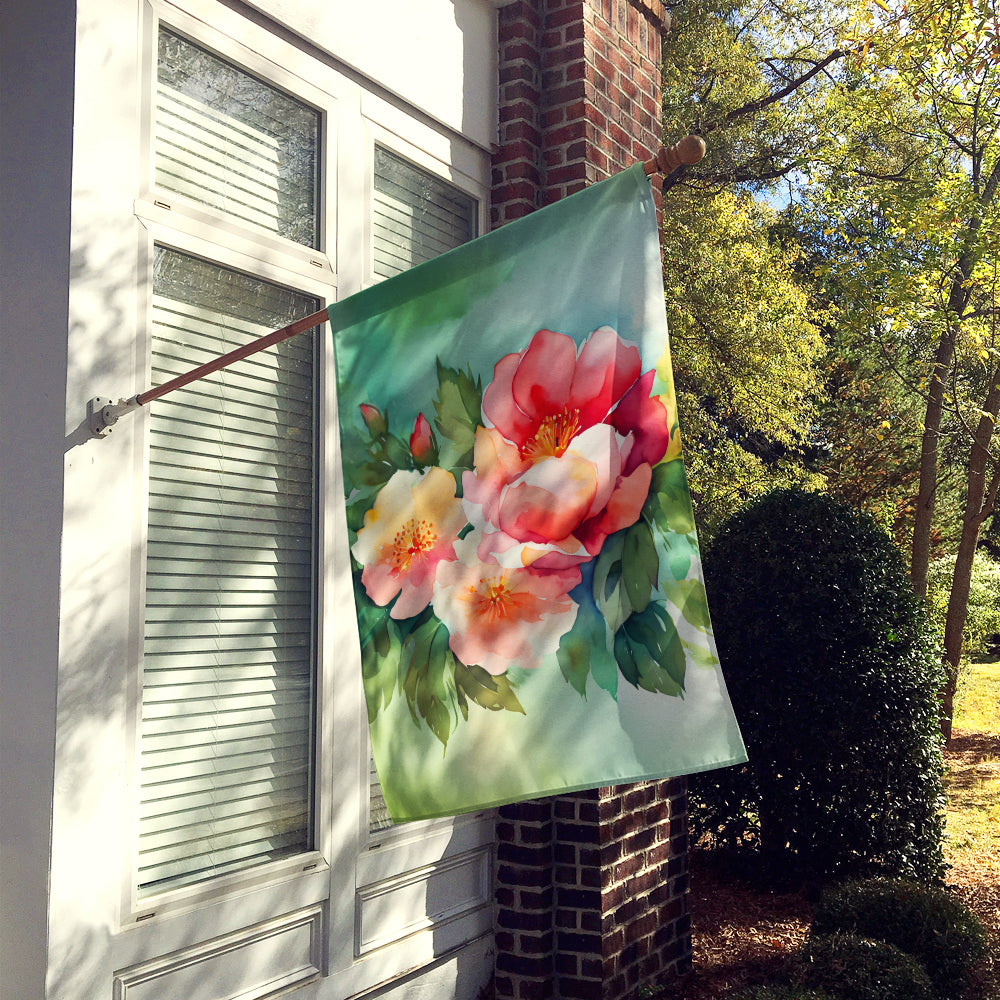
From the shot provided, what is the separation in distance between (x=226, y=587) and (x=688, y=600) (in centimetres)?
167

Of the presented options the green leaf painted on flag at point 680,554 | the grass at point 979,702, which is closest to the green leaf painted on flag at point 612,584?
the green leaf painted on flag at point 680,554

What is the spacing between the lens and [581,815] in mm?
4316

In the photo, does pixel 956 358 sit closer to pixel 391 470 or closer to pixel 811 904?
pixel 811 904

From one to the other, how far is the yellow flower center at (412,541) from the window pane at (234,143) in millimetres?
1565

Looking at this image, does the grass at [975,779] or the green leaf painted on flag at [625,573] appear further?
the grass at [975,779]

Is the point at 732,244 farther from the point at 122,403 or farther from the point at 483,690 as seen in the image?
the point at 483,690

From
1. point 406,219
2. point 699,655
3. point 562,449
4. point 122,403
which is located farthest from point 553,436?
point 406,219

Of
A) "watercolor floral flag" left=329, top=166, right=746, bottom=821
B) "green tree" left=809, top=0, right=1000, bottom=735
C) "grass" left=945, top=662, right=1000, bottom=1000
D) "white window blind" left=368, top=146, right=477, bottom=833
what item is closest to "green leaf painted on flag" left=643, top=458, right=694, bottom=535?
"watercolor floral flag" left=329, top=166, right=746, bottom=821

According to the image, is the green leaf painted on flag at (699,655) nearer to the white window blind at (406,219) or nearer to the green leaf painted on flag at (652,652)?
the green leaf painted on flag at (652,652)

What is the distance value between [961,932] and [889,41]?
7.28m

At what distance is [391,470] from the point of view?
230 centimetres

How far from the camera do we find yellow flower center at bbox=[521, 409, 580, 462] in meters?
2.26

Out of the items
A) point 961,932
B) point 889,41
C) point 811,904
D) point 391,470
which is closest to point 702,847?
point 811,904

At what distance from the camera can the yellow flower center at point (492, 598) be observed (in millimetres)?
2256
